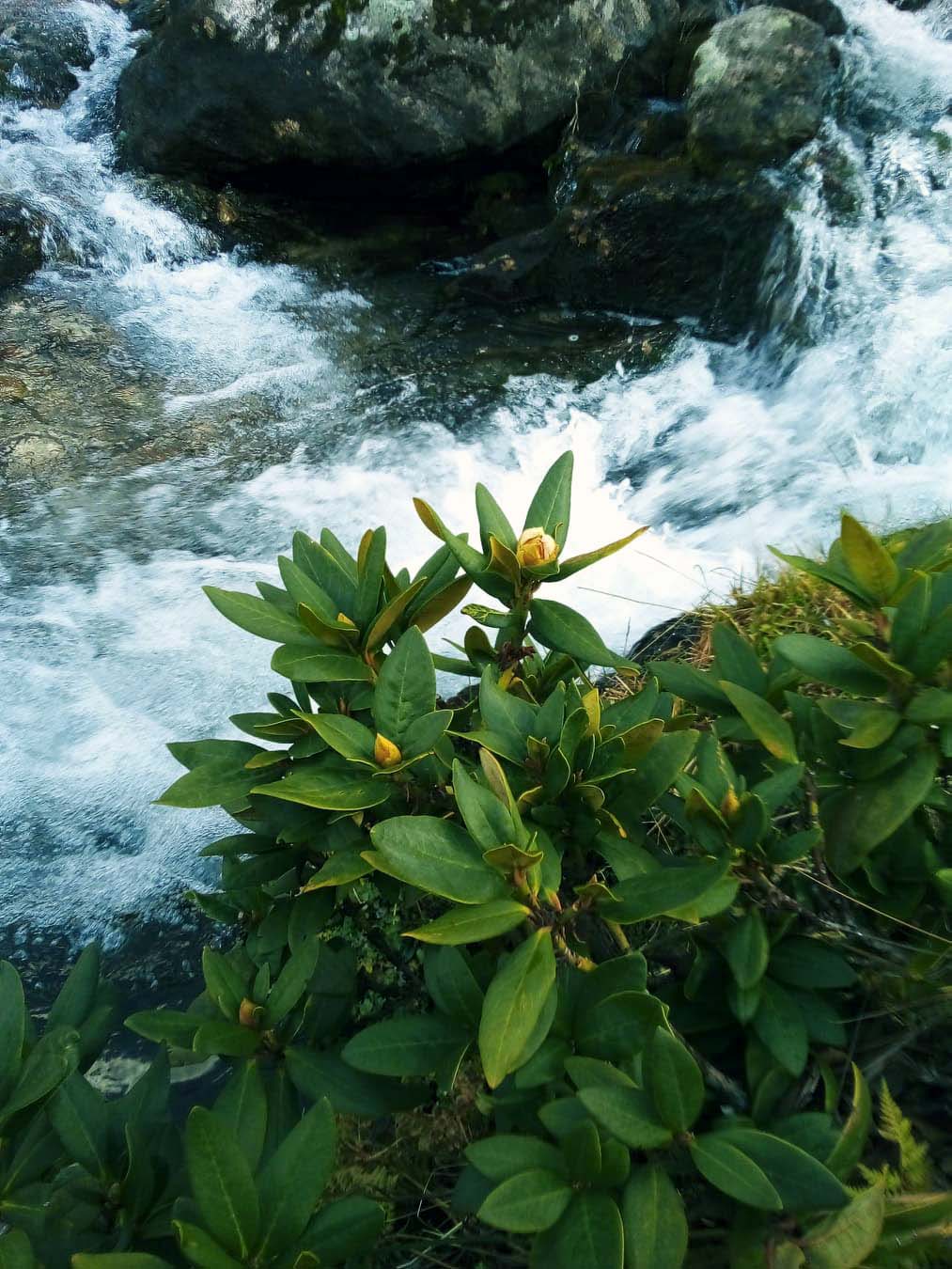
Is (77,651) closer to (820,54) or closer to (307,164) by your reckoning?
(307,164)

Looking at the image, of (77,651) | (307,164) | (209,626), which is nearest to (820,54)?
(307,164)

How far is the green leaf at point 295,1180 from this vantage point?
0.99 m

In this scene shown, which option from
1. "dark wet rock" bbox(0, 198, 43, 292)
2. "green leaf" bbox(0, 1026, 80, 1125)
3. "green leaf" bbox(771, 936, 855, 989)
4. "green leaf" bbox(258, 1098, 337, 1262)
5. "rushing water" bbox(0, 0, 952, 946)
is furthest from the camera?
"dark wet rock" bbox(0, 198, 43, 292)

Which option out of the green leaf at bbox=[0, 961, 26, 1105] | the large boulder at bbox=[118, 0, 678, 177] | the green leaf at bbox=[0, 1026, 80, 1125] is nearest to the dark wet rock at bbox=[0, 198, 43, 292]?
the large boulder at bbox=[118, 0, 678, 177]

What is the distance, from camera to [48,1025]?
1341mm

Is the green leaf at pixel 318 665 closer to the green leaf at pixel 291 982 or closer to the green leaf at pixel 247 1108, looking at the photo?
the green leaf at pixel 291 982

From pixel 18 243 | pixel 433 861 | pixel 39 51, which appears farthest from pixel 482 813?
pixel 39 51

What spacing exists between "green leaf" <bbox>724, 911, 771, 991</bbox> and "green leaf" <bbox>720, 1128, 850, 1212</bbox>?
0.64 ft

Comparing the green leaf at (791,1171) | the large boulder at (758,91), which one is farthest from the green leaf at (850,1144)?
the large boulder at (758,91)

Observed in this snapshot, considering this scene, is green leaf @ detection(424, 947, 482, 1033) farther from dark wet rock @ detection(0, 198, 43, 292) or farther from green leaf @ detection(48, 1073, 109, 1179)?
dark wet rock @ detection(0, 198, 43, 292)

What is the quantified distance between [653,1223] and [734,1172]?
98 millimetres

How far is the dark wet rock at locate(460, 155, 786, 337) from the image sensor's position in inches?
211

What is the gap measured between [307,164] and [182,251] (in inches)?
43.9

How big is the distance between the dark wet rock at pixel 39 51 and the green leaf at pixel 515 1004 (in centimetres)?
915
